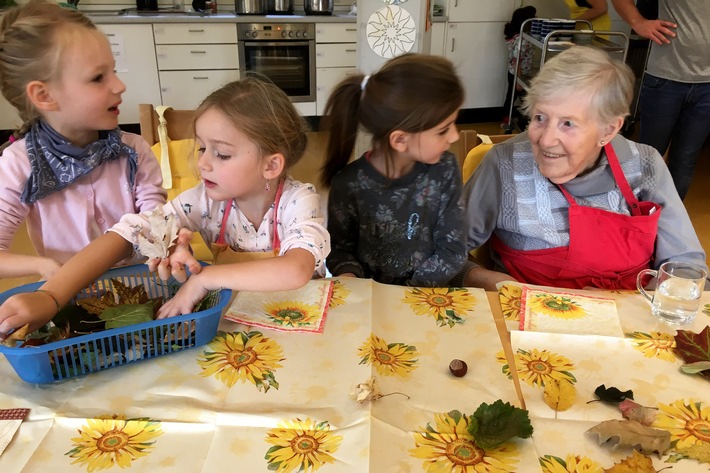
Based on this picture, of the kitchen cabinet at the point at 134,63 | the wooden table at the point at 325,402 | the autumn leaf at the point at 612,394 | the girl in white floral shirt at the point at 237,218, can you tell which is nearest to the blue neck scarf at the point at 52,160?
the girl in white floral shirt at the point at 237,218

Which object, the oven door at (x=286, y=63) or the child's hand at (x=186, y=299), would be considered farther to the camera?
the oven door at (x=286, y=63)

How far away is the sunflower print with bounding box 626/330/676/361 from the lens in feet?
3.33

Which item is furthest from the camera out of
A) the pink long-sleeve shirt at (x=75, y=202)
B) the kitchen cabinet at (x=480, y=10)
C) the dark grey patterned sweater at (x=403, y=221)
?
the kitchen cabinet at (x=480, y=10)

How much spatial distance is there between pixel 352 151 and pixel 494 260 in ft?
1.84

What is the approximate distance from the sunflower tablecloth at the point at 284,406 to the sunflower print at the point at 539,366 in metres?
0.03

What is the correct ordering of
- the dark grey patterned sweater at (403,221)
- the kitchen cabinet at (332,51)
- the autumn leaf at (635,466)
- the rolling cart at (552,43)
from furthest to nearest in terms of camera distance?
1. the kitchen cabinet at (332,51)
2. the rolling cart at (552,43)
3. the dark grey patterned sweater at (403,221)
4. the autumn leaf at (635,466)

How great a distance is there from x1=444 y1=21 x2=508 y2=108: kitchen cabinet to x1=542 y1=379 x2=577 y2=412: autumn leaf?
416 cm

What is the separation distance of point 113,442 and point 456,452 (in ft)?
1.58

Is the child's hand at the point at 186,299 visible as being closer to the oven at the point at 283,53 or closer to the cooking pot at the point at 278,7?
the oven at the point at 283,53

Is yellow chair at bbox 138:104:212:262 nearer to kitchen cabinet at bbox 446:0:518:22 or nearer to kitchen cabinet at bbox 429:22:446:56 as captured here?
kitchen cabinet at bbox 429:22:446:56

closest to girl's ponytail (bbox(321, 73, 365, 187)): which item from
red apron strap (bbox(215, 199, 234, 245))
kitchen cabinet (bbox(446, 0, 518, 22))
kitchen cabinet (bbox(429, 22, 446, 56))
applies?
red apron strap (bbox(215, 199, 234, 245))

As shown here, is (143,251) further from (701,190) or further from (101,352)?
(701,190)

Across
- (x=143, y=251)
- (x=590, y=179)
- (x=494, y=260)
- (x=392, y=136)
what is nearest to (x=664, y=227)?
(x=590, y=179)

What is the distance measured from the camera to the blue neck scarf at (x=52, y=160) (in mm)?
1209
